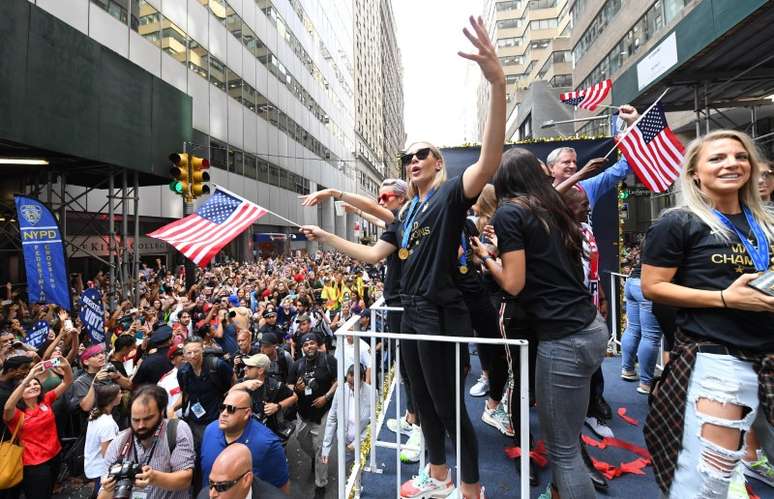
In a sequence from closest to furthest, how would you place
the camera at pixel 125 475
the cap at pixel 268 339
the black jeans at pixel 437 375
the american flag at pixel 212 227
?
the black jeans at pixel 437 375 → the camera at pixel 125 475 → the american flag at pixel 212 227 → the cap at pixel 268 339

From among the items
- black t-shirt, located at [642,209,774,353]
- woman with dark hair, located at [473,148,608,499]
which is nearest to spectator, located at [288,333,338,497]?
woman with dark hair, located at [473,148,608,499]

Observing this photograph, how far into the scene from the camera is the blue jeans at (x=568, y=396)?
6.68 ft

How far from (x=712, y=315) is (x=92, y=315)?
8256mm

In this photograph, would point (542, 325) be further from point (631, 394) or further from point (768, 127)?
point (768, 127)

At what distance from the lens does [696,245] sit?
71.2 inches

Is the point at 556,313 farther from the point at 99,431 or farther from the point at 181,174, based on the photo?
the point at 181,174

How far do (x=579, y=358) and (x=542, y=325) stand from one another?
24cm

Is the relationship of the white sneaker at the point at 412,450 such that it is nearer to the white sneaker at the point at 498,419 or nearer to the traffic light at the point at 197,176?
the white sneaker at the point at 498,419

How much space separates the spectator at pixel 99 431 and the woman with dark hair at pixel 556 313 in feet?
14.2

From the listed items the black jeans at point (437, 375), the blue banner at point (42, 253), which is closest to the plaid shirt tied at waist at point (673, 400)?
the black jeans at point (437, 375)

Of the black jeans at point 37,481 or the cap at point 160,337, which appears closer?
the black jeans at point 37,481

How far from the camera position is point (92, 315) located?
6.78 m

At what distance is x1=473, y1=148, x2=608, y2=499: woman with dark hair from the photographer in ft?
6.72

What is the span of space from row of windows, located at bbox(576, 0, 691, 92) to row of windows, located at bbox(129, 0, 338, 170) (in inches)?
921
